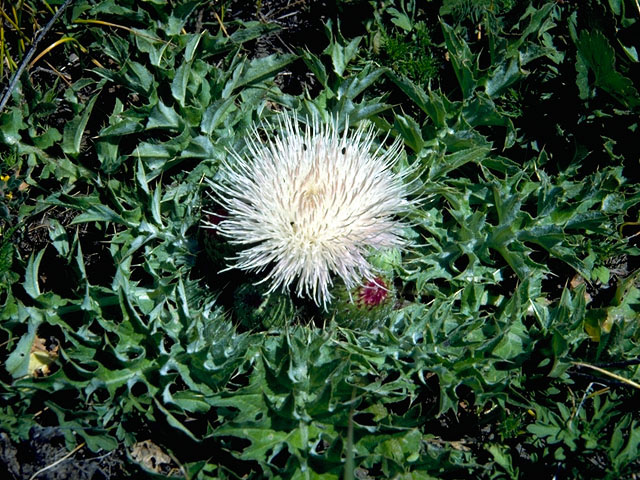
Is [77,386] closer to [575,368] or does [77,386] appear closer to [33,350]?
[33,350]

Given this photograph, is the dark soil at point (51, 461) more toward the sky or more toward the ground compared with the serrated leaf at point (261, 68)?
more toward the ground

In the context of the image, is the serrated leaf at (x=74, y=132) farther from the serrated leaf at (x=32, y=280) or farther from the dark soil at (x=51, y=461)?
the dark soil at (x=51, y=461)

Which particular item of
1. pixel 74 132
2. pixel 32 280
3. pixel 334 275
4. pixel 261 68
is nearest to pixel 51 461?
pixel 32 280

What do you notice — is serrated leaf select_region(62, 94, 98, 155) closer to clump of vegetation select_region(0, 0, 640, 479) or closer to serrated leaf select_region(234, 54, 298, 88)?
clump of vegetation select_region(0, 0, 640, 479)

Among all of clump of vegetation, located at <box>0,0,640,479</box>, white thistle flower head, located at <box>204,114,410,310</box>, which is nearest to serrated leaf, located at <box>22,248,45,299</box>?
clump of vegetation, located at <box>0,0,640,479</box>

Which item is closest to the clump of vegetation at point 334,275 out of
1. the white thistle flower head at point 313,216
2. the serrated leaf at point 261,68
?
the serrated leaf at point 261,68

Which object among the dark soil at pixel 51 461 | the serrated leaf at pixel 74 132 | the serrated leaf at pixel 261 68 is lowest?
the dark soil at pixel 51 461

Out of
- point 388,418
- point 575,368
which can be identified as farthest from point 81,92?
point 575,368
